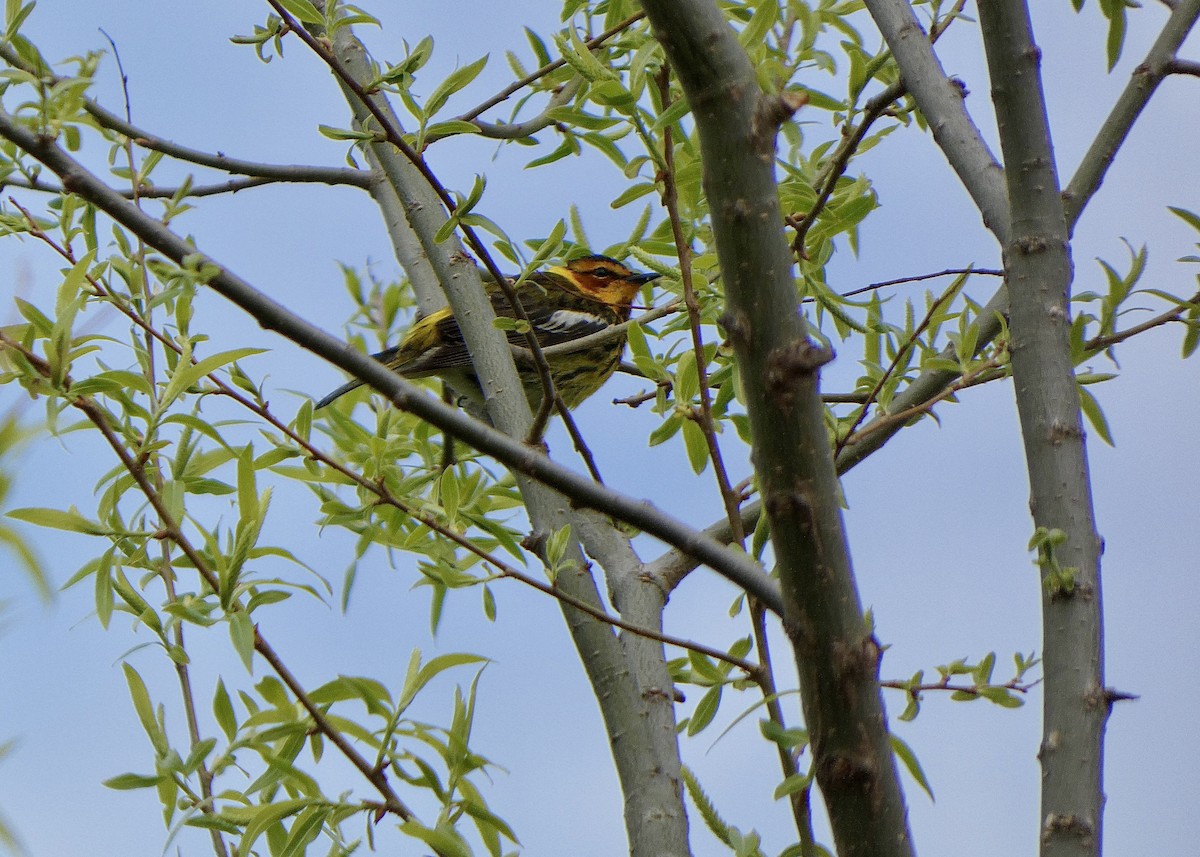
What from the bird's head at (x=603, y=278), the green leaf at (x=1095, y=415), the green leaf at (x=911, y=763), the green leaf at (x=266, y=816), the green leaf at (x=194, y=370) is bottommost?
the green leaf at (x=266, y=816)

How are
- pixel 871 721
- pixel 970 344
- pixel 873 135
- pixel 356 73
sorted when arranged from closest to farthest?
pixel 871 721, pixel 970 344, pixel 873 135, pixel 356 73

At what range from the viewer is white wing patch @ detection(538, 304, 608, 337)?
5508 millimetres

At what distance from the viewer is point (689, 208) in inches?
90.6

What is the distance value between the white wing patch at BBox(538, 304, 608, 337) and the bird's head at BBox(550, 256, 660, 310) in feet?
1.58

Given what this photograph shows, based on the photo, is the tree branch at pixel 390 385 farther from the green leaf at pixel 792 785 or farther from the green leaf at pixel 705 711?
the green leaf at pixel 705 711

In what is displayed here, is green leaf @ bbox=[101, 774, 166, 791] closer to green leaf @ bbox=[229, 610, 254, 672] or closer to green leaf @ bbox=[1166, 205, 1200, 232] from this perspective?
green leaf @ bbox=[229, 610, 254, 672]

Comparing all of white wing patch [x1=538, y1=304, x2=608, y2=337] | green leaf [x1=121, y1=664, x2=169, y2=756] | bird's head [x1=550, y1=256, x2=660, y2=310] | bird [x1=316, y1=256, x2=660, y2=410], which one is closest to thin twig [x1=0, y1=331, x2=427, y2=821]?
green leaf [x1=121, y1=664, x2=169, y2=756]

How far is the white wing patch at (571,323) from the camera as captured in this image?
5508 mm

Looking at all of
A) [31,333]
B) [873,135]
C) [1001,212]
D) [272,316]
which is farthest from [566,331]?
[272,316]

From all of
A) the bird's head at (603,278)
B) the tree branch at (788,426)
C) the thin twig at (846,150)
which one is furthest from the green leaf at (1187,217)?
the bird's head at (603,278)

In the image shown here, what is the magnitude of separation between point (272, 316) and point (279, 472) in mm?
1070

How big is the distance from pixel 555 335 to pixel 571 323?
0.55ft

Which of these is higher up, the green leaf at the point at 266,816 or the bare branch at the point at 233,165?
the bare branch at the point at 233,165

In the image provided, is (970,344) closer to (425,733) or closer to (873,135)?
(873,135)
